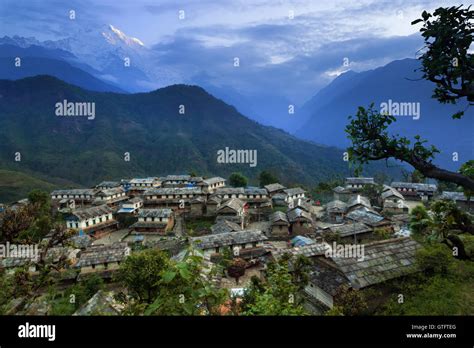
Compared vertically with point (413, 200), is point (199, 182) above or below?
above

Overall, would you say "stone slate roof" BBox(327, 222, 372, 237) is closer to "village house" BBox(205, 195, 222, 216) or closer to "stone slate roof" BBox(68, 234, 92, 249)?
"village house" BBox(205, 195, 222, 216)

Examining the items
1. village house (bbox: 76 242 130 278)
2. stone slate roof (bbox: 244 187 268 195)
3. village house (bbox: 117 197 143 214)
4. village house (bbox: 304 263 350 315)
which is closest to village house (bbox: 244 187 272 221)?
stone slate roof (bbox: 244 187 268 195)

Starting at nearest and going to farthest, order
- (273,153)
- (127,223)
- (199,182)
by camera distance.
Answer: (127,223) < (199,182) < (273,153)

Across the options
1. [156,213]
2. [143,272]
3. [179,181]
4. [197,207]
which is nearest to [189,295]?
[143,272]

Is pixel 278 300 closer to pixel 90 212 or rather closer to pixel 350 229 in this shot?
pixel 350 229

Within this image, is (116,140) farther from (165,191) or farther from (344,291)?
(344,291)
